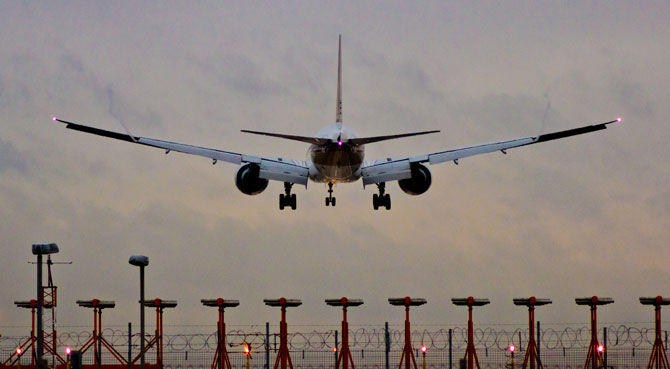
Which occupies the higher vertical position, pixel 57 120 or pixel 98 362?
pixel 57 120

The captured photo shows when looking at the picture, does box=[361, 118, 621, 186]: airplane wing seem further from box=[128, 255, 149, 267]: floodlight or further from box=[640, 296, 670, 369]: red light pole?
box=[128, 255, 149, 267]: floodlight

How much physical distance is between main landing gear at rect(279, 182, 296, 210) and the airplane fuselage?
294 inches

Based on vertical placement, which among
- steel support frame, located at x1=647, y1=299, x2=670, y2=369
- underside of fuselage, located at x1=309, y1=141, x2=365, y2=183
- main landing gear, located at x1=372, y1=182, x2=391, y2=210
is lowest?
steel support frame, located at x1=647, y1=299, x2=670, y2=369

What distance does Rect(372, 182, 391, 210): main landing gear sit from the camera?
267 ft

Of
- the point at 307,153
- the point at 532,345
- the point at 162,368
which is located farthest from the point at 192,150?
the point at 532,345

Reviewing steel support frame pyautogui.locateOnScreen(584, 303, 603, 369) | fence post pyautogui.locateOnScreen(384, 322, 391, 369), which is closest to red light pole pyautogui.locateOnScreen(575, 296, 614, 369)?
steel support frame pyautogui.locateOnScreen(584, 303, 603, 369)

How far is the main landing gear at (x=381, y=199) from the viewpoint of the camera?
81.4 m

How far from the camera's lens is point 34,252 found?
5028cm

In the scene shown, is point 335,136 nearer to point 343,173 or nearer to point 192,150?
point 343,173

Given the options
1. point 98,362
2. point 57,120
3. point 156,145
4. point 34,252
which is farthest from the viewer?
point 156,145

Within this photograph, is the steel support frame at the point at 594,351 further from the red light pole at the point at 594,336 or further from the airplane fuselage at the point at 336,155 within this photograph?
the airplane fuselage at the point at 336,155

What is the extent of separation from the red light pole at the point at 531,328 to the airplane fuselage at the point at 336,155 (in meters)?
12.2

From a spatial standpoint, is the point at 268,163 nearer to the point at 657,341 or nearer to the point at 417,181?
the point at 417,181

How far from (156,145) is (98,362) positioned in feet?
52.6
